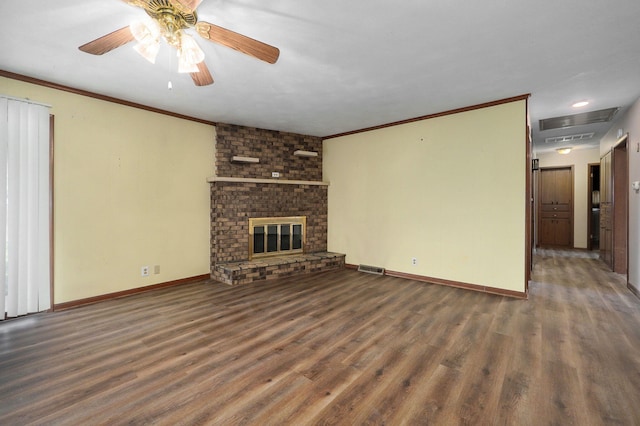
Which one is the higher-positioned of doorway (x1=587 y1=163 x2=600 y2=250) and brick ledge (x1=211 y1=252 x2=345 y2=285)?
doorway (x1=587 y1=163 x2=600 y2=250)

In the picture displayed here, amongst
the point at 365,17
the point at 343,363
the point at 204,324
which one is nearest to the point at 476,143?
the point at 365,17

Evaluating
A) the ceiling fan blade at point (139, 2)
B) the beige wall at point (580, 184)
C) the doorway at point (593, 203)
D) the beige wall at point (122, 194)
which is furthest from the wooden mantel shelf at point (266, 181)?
the doorway at point (593, 203)

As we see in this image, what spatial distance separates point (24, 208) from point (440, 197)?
5006 mm

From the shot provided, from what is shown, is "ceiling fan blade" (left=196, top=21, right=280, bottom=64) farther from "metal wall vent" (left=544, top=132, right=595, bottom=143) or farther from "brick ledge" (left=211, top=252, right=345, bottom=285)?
"metal wall vent" (left=544, top=132, right=595, bottom=143)

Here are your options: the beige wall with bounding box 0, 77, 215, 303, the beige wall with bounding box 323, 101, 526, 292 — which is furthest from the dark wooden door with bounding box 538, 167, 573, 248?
the beige wall with bounding box 0, 77, 215, 303

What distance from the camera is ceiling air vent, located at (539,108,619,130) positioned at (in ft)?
14.1

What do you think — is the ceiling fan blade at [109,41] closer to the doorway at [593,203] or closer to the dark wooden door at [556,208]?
the dark wooden door at [556,208]

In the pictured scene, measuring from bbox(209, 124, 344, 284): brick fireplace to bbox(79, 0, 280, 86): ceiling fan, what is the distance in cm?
256

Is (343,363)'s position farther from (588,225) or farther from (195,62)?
(588,225)

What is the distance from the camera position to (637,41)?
2408 mm

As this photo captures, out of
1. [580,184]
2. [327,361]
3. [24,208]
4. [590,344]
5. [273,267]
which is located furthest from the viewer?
[580,184]

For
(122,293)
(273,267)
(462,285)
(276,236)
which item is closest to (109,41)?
(122,293)

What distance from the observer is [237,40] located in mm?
2006

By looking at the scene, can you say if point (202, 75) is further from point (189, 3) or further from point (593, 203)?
point (593, 203)
